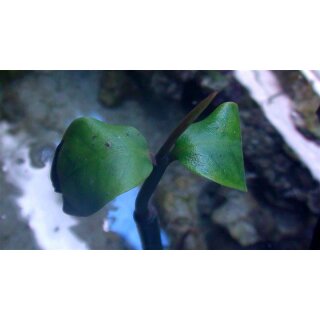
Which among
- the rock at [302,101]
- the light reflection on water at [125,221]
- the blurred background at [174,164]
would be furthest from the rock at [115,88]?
the rock at [302,101]

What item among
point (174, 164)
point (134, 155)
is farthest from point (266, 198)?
point (134, 155)

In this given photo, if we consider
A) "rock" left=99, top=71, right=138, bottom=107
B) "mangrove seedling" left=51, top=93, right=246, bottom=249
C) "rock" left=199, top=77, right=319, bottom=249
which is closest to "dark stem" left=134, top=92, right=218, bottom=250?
"mangrove seedling" left=51, top=93, right=246, bottom=249

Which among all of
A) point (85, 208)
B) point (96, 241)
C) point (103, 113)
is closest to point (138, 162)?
point (85, 208)

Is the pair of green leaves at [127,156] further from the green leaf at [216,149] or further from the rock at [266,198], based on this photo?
the rock at [266,198]

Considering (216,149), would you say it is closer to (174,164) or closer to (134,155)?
(134,155)

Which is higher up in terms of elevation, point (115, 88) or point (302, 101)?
point (302, 101)

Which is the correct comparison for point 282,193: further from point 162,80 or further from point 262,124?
point 162,80
